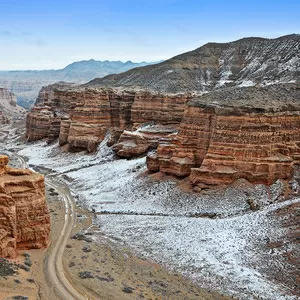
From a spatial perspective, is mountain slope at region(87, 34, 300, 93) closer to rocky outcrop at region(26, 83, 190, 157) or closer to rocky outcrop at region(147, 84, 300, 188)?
rocky outcrop at region(26, 83, 190, 157)

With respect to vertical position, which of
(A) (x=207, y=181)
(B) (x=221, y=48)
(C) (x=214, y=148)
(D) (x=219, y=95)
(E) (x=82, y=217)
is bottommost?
(E) (x=82, y=217)

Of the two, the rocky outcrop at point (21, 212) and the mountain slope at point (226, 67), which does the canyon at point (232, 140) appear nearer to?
the rocky outcrop at point (21, 212)

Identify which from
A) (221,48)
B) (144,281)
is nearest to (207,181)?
(144,281)

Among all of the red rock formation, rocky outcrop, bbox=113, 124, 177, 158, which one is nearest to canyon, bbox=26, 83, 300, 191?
rocky outcrop, bbox=113, 124, 177, 158

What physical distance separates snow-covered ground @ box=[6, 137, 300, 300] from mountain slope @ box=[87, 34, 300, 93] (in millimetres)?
42269

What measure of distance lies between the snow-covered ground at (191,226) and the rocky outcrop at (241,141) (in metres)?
1.50

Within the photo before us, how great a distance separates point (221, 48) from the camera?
10550 cm

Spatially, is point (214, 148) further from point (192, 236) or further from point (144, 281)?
point (144, 281)

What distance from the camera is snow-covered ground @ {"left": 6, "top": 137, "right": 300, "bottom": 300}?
21891 millimetres

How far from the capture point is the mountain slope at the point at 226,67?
82.6 meters

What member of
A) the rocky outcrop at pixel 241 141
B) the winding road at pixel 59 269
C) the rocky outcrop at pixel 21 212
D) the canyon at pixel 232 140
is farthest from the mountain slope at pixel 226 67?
the rocky outcrop at pixel 21 212

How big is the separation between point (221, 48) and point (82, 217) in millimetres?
82746

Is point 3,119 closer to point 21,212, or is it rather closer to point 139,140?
point 139,140

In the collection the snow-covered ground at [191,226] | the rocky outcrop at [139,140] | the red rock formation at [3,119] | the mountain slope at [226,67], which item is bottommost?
the red rock formation at [3,119]
